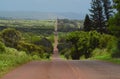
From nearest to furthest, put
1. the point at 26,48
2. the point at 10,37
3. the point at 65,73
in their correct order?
the point at 65,73, the point at 10,37, the point at 26,48

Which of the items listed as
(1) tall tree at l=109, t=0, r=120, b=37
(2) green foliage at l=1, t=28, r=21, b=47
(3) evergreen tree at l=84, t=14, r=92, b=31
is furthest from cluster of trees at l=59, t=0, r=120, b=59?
(1) tall tree at l=109, t=0, r=120, b=37

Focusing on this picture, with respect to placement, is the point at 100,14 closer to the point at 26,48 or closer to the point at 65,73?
the point at 26,48

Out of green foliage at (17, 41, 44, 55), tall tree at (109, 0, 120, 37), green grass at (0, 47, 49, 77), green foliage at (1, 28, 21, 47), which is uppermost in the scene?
tall tree at (109, 0, 120, 37)

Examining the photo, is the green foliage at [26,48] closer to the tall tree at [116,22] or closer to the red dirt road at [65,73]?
the tall tree at [116,22]

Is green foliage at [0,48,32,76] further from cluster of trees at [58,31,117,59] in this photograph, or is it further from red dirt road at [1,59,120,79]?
cluster of trees at [58,31,117,59]

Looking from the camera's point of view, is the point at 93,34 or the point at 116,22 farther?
the point at 93,34

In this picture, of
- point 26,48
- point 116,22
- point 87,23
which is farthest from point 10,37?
point 116,22

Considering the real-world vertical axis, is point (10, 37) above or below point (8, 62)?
below

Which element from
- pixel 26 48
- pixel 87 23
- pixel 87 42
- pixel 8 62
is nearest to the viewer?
pixel 8 62

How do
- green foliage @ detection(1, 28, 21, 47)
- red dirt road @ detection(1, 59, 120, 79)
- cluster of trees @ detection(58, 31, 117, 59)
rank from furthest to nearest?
green foliage @ detection(1, 28, 21, 47) → cluster of trees @ detection(58, 31, 117, 59) → red dirt road @ detection(1, 59, 120, 79)

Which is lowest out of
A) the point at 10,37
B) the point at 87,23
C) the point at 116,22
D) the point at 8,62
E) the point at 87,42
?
the point at 87,42

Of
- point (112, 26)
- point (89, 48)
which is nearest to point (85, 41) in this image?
point (89, 48)

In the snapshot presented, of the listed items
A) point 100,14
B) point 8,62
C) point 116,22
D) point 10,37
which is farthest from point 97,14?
point 8,62

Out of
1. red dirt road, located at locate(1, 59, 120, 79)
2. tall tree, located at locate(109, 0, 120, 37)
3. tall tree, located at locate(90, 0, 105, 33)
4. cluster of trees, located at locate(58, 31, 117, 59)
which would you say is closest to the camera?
red dirt road, located at locate(1, 59, 120, 79)
